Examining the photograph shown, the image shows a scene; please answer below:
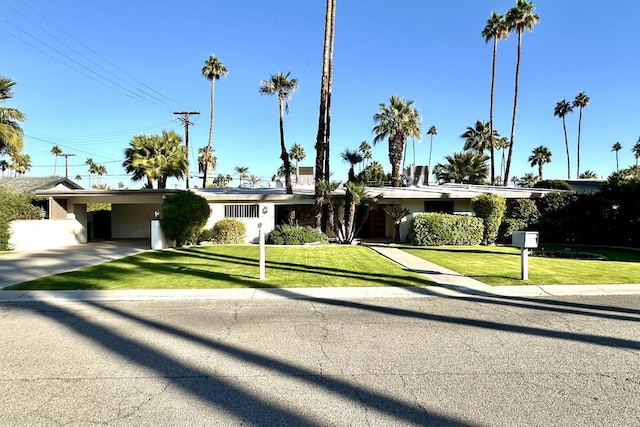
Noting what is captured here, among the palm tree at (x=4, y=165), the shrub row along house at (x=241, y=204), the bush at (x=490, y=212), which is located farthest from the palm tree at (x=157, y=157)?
the palm tree at (x=4, y=165)

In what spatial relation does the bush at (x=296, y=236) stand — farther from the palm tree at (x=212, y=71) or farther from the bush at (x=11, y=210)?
the palm tree at (x=212, y=71)

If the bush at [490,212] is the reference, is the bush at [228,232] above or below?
below

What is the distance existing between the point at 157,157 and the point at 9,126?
29.0ft

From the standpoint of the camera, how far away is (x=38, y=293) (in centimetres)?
827

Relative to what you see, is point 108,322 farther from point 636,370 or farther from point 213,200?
point 213,200

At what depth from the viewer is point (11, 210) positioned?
17719 mm

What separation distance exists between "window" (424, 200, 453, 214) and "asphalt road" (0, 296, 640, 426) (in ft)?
45.4

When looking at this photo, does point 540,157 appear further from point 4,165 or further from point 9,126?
point 4,165

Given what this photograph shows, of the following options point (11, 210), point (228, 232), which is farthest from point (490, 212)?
point (11, 210)

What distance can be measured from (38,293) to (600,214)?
22.5 meters

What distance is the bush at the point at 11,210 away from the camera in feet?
56.2

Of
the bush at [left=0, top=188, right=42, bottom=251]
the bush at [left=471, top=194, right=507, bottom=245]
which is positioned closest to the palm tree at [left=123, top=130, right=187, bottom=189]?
the bush at [left=0, top=188, right=42, bottom=251]

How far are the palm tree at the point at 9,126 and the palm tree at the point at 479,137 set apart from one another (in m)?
38.9

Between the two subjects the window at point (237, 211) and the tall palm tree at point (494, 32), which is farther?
the tall palm tree at point (494, 32)
